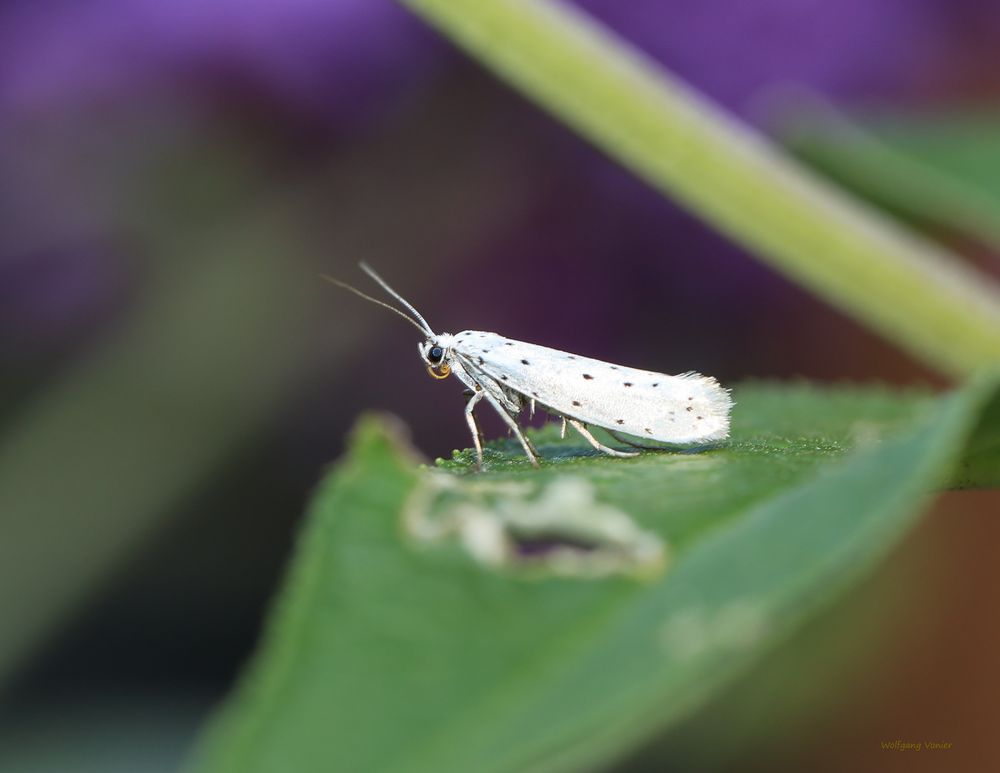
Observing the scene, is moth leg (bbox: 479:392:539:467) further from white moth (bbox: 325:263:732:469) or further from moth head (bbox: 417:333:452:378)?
moth head (bbox: 417:333:452:378)

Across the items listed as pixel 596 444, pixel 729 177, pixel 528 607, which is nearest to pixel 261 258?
pixel 596 444

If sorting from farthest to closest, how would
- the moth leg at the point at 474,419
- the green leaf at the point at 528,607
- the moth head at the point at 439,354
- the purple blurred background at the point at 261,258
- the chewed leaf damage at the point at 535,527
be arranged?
the purple blurred background at the point at 261,258 < the moth head at the point at 439,354 < the moth leg at the point at 474,419 < the chewed leaf damage at the point at 535,527 < the green leaf at the point at 528,607

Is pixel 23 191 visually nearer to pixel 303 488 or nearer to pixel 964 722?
pixel 303 488

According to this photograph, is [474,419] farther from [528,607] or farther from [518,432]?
[528,607]

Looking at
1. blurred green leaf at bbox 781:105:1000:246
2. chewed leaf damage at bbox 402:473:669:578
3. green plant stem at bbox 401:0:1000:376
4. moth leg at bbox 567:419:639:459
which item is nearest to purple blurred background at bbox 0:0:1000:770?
blurred green leaf at bbox 781:105:1000:246

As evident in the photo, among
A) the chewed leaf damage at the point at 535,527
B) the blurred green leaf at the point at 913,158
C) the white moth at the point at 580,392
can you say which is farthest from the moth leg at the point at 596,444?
the blurred green leaf at the point at 913,158

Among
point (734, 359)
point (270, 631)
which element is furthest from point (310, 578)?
point (734, 359)

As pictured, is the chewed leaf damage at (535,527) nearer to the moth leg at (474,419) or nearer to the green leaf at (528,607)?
the green leaf at (528,607)
